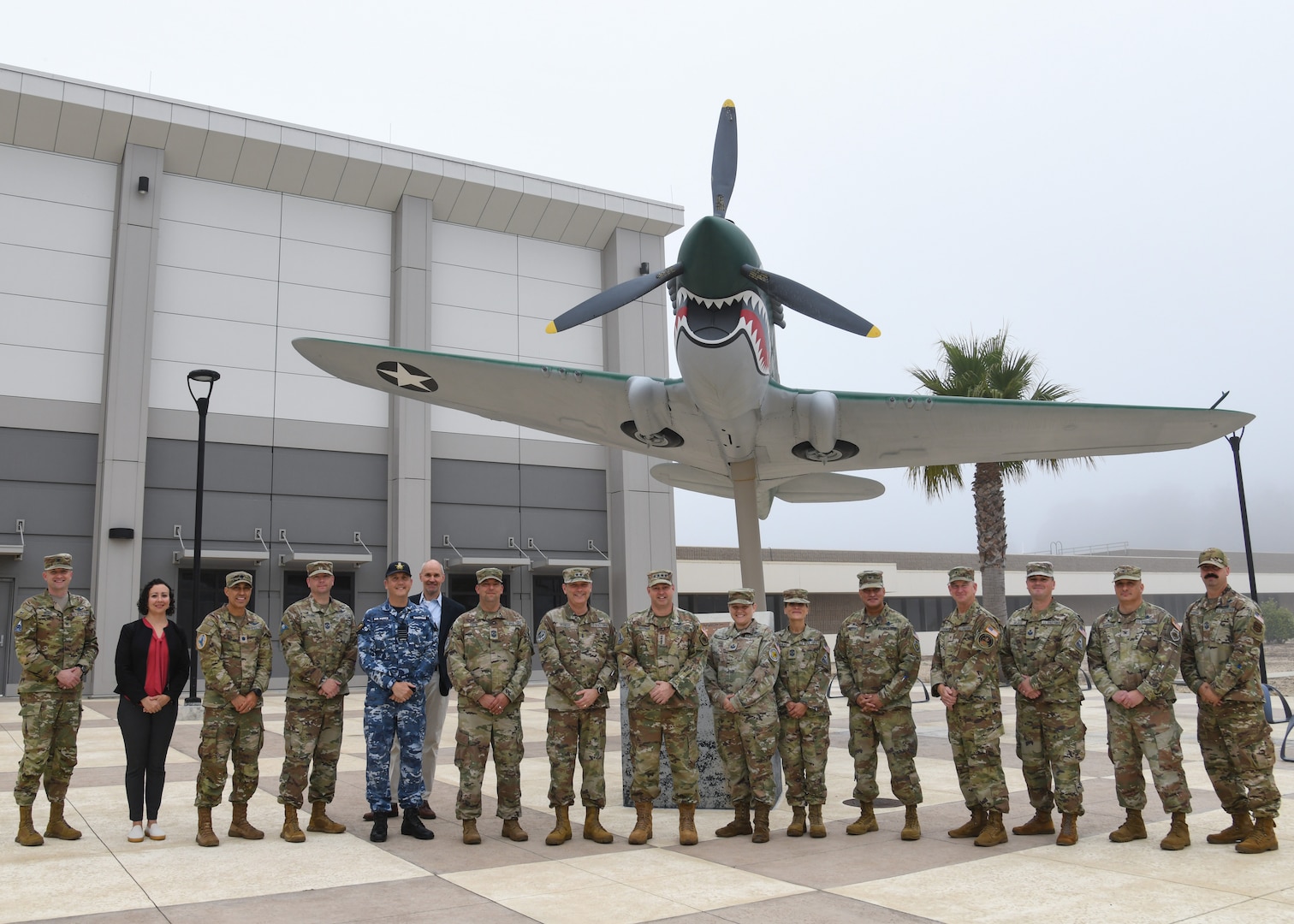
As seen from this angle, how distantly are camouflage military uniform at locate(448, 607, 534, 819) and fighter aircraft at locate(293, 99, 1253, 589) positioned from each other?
3.50m

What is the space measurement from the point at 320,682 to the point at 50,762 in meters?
1.87

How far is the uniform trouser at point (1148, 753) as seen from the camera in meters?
6.05

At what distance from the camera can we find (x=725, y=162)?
392 inches

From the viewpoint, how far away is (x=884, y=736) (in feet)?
22.0

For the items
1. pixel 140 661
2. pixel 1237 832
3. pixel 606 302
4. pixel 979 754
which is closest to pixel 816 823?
pixel 979 754

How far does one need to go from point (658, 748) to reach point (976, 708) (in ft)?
7.31

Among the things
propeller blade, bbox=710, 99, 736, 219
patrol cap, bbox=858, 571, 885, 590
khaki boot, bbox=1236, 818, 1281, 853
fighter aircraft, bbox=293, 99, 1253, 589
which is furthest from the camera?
propeller blade, bbox=710, 99, 736, 219

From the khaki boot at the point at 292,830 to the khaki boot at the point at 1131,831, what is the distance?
5.47 meters

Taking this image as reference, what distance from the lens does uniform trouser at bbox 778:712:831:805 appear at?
6672 millimetres

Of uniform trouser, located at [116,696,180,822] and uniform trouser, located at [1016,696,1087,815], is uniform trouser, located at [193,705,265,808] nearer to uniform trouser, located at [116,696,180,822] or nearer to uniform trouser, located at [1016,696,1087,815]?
uniform trouser, located at [116,696,180,822]

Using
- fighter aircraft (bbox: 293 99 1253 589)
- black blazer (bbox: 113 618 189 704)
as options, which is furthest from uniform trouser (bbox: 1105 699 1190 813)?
black blazer (bbox: 113 618 189 704)

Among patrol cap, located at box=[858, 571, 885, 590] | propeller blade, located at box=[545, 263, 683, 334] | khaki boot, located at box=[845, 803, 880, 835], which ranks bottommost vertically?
khaki boot, located at box=[845, 803, 880, 835]

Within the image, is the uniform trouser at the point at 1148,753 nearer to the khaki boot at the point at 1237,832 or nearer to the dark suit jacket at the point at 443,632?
the khaki boot at the point at 1237,832

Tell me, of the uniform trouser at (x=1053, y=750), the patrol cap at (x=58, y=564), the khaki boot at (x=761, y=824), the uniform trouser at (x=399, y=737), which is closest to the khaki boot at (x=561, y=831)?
the uniform trouser at (x=399, y=737)
